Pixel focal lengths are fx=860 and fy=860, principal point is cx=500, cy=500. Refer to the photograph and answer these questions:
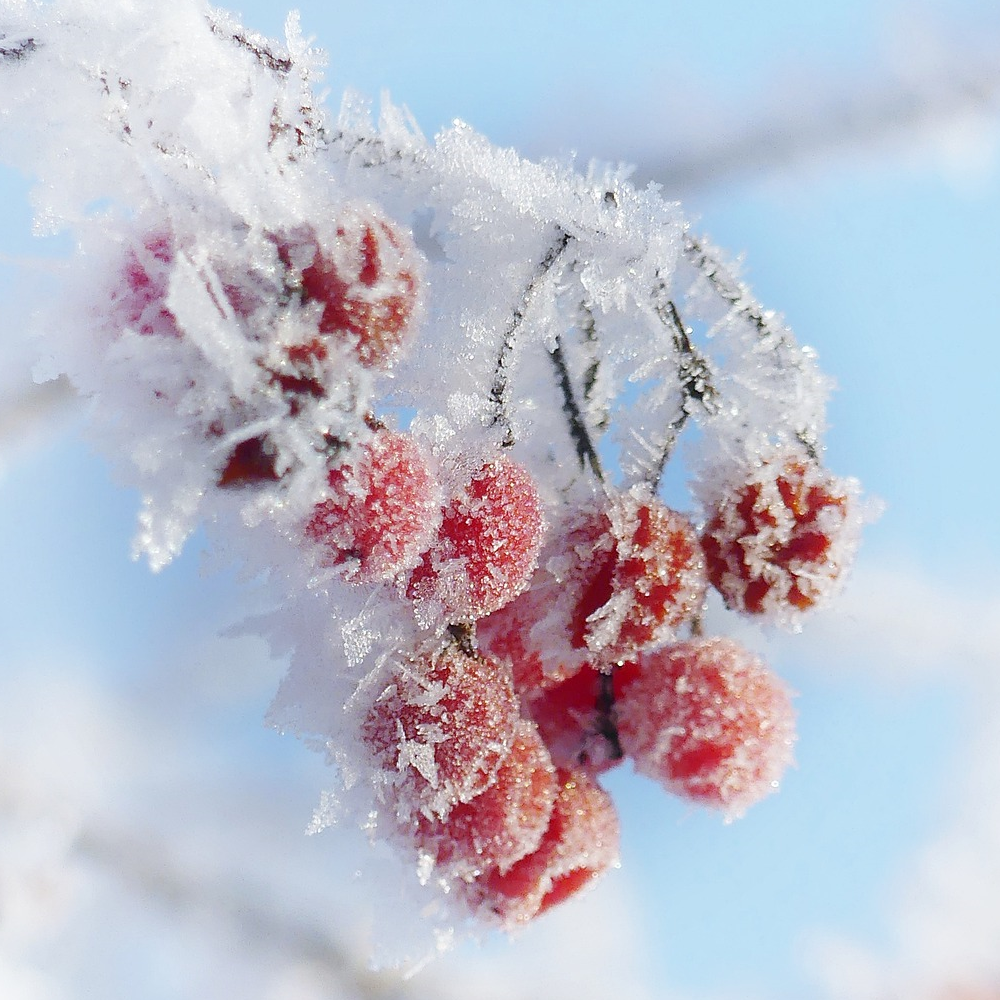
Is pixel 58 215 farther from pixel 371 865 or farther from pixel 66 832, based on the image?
pixel 66 832

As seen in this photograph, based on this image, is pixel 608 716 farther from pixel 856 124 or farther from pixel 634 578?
pixel 856 124

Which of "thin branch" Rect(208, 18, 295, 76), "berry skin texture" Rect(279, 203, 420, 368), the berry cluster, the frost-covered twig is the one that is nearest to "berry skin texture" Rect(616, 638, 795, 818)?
the berry cluster

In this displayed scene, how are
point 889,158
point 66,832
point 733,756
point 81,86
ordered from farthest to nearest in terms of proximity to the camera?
1. point 66,832
2. point 889,158
3. point 733,756
4. point 81,86

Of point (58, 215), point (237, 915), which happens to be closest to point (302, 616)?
point (58, 215)

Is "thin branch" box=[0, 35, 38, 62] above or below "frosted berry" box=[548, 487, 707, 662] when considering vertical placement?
above

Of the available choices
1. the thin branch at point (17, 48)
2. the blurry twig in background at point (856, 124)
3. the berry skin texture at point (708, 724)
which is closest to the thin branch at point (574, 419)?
the berry skin texture at point (708, 724)

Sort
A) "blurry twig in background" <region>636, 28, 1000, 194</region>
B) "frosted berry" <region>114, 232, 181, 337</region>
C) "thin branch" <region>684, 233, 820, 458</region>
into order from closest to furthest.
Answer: "frosted berry" <region>114, 232, 181, 337</region> → "thin branch" <region>684, 233, 820, 458</region> → "blurry twig in background" <region>636, 28, 1000, 194</region>

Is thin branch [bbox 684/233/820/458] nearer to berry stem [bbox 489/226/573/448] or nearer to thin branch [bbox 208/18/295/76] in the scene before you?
berry stem [bbox 489/226/573/448]
